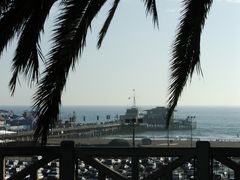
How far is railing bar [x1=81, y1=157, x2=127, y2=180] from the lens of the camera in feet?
18.4

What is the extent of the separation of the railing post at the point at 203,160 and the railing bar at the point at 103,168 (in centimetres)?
78

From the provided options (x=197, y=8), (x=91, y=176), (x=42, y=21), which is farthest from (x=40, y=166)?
(x=197, y=8)

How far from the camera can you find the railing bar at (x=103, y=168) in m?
5.61

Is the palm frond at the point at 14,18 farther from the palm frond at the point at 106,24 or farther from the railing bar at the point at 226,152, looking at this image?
the railing bar at the point at 226,152

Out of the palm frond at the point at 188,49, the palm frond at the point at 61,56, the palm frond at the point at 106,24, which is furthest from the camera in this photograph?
the palm frond at the point at 106,24

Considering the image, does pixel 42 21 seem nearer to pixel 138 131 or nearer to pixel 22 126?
pixel 22 126

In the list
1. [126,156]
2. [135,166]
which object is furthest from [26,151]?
[135,166]

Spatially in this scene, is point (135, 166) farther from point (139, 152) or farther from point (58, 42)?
point (58, 42)

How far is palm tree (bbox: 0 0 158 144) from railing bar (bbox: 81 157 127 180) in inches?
24.1

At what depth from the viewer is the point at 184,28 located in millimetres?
5527

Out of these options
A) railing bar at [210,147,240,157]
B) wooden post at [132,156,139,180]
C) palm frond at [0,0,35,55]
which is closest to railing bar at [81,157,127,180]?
wooden post at [132,156,139,180]

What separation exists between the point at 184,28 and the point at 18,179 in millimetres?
2299

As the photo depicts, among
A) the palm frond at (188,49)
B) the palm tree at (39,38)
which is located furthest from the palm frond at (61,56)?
the palm frond at (188,49)

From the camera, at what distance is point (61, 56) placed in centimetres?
515
